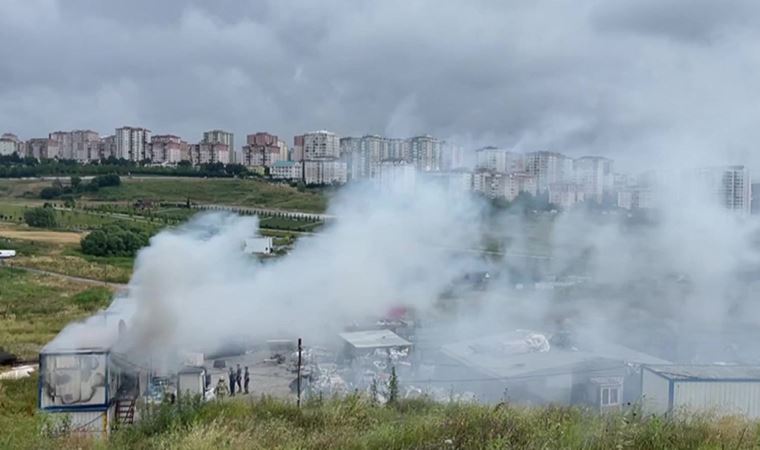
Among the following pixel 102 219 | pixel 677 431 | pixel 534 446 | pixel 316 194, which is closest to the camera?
pixel 534 446

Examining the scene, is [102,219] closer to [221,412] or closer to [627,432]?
[221,412]

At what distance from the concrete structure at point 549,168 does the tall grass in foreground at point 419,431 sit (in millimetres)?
21348

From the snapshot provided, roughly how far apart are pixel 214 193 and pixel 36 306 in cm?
3271

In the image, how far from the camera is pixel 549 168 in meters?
27.7

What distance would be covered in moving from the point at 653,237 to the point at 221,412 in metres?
17.5

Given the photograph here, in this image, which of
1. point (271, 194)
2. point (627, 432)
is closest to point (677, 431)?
point (627, 432)

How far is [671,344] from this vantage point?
1834 centimetres

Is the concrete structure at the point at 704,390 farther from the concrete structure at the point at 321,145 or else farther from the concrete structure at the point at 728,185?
the concrete structure at the point at 321,145

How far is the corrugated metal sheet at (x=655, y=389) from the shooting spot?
1083 cm

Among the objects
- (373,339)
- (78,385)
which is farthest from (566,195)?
(78,385)

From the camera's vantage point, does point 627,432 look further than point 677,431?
No

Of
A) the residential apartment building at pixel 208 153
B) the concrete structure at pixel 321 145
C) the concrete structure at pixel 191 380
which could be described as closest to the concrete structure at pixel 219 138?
the residential apartment building at pixel 208 153

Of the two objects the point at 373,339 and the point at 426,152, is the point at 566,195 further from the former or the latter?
the point at 373,339

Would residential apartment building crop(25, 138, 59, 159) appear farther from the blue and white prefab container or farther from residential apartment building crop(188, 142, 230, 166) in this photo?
the blue and white prefab container
